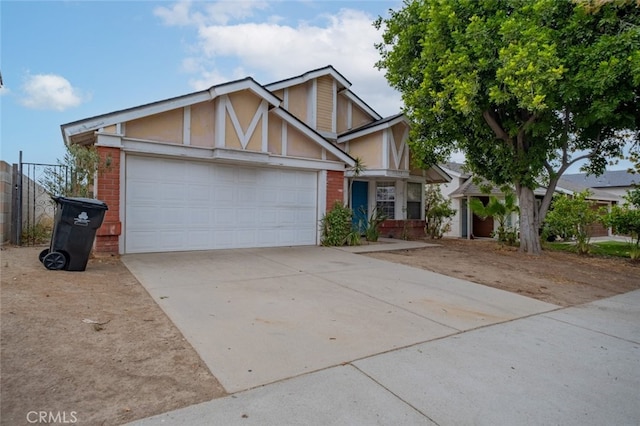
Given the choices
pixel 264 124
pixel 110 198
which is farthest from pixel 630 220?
pixel 110 198

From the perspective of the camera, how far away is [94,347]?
3.31 meters

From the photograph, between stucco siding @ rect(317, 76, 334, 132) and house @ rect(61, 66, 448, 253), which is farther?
stucco siding @ rect(317, 76, 334, 132)

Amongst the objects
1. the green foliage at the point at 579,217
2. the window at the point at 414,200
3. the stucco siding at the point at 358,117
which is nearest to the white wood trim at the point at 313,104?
the stucco siding at the point at 358,117

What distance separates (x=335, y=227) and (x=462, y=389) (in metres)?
8.50

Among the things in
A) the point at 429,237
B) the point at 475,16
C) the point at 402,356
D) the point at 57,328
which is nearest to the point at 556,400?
the point at 402,356

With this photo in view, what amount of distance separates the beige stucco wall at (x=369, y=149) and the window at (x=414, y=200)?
2.81 m

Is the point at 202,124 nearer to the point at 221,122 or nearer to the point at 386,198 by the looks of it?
the point at 221,122

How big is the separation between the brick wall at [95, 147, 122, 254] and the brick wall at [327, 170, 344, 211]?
19.7 feet

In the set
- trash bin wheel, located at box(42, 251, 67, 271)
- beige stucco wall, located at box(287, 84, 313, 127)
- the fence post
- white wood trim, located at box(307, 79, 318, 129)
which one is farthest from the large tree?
the fence post

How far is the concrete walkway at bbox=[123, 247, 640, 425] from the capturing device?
2.54 meters

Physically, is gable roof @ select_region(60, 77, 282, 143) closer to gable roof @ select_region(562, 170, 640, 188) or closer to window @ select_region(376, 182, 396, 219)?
window @ select_region(376, 182, 396, 219)

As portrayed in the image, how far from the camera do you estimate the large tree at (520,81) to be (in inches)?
324

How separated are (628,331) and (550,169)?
8964 millimetres
